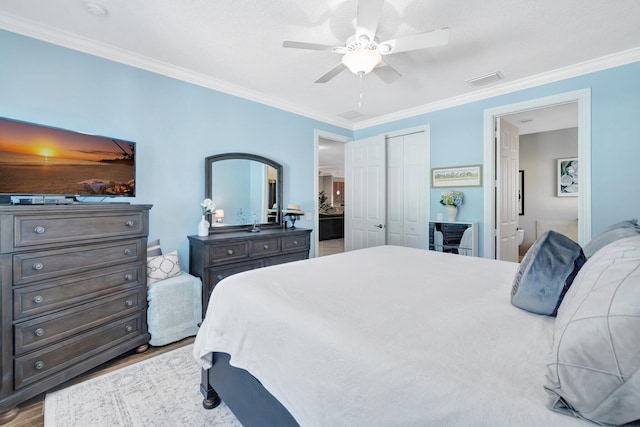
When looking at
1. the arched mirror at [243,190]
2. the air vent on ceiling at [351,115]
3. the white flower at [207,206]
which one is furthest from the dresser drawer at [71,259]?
the air vent on ceiling at [351,115]

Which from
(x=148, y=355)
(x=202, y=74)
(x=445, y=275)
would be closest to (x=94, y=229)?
(x=148, y=355)

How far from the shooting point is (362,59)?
6.60 feet

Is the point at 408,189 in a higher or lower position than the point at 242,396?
higher

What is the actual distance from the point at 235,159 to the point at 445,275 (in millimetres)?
2654

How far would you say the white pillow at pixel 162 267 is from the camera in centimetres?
246

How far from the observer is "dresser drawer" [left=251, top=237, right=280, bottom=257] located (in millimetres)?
3100

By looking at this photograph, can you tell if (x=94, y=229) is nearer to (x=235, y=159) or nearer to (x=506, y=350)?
(x=235, y=159)

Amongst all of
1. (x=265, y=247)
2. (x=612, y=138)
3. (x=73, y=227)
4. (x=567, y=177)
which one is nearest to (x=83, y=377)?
(x=73, y=227)

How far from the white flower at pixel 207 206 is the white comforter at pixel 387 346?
1.63m

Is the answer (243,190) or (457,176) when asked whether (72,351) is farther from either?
(457,176)

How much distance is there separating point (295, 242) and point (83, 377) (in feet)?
7.25

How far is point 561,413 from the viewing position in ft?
1.98

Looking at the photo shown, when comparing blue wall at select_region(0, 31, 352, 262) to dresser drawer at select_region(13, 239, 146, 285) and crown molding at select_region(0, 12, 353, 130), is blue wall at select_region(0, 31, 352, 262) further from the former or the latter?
dresser drawer at select_region(13, 239, 146, 285)

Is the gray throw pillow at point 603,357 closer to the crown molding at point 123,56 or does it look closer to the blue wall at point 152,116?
the blue wall at point 152,116
